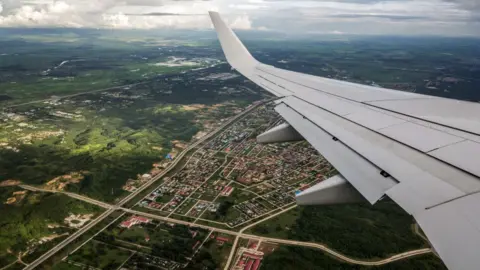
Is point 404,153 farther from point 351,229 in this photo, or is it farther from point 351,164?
point 351,229

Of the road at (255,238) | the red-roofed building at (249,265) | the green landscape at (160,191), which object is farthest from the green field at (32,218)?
the red-roofed building at (249,265)

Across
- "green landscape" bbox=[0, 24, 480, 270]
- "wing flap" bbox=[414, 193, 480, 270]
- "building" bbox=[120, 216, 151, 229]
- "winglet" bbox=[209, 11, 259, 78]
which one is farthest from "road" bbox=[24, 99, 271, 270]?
"wing flap" bbox=[414, 193, 480, 270]

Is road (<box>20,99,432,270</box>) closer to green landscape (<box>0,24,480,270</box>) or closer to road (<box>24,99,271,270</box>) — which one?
road (<box>24,99,271,270</box>)

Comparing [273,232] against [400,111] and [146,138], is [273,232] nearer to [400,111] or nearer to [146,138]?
[400,111]

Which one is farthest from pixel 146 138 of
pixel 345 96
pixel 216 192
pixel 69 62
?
pixel 69 62

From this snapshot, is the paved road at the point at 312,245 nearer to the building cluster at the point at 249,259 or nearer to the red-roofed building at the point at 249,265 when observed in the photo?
the building cluster at the point at 249,259

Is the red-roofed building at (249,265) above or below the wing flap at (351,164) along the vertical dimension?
below

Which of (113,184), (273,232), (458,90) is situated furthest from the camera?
(458,90)
